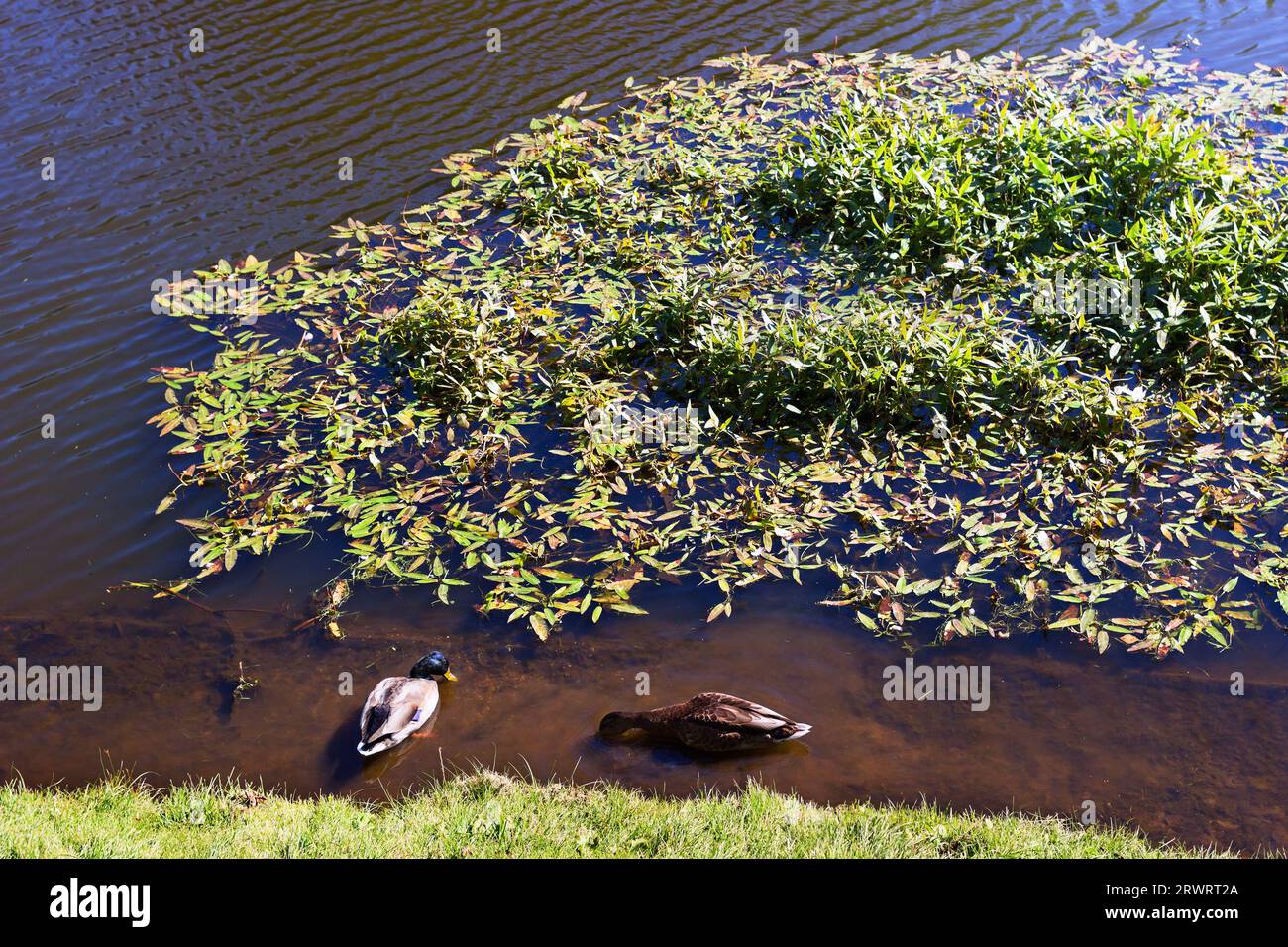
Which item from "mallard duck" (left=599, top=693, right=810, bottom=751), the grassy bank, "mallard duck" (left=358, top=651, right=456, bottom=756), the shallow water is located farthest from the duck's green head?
"mallard duck" (left=599, top=693, right=810, bottom=751)

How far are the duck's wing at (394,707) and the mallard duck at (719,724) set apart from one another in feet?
4.09

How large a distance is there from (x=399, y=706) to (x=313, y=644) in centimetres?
112

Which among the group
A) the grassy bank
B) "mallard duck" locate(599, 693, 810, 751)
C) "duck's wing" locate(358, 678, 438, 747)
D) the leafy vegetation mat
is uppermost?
the leafy vegetation mat

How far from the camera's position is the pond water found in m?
5.97

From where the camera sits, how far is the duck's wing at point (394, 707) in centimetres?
617

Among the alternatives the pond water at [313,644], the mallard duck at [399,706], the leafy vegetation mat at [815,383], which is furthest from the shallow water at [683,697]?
the leafy vegetation mat at [815,383]

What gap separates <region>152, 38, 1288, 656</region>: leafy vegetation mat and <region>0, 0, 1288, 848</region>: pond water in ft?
0.95

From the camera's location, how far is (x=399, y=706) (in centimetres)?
623

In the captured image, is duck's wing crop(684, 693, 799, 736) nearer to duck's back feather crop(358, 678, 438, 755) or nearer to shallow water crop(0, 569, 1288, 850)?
shallow water crop(0, 569, 1288, 850)

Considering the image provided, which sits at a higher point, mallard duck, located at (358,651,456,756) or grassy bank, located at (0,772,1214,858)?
mallard duck, located at (358,651,456,756)

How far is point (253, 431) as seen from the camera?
8.78 metres

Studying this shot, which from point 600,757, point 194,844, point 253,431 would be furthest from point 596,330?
point 194,844
